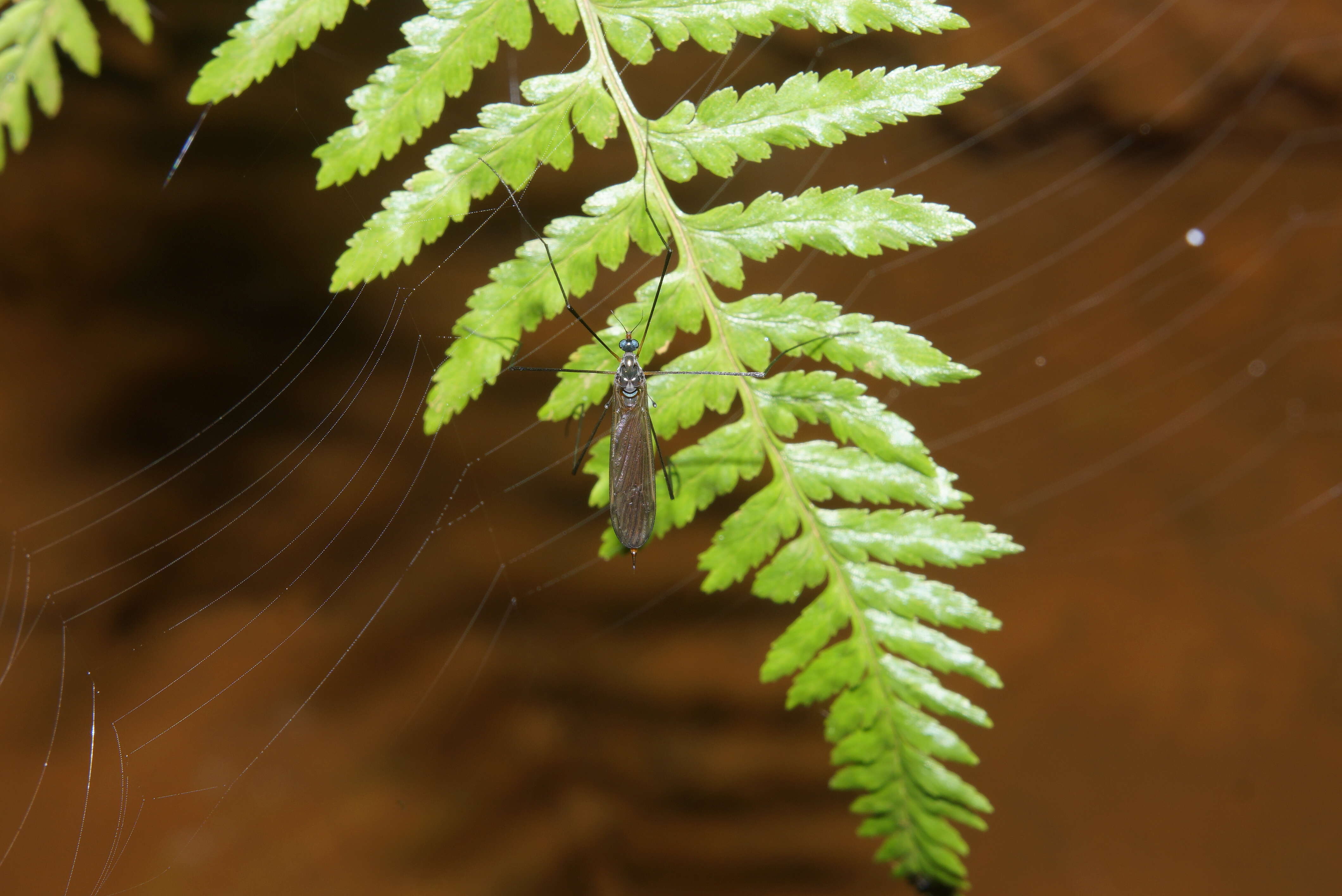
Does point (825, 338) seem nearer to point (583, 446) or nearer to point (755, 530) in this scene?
point (755, 530)

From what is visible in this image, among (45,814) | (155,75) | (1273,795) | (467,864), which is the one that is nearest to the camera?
(45,814)

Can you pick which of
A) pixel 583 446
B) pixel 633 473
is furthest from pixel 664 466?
pixel 583 446

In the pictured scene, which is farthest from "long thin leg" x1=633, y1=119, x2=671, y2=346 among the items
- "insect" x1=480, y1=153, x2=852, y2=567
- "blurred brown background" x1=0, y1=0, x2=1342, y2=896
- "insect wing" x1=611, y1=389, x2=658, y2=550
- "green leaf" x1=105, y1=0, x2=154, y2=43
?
"green leaf" x1=105, y1=0, x2=154, y2=43

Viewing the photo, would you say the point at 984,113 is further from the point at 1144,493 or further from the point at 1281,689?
the point at 1281,689

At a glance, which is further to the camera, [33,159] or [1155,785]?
[1155,785]

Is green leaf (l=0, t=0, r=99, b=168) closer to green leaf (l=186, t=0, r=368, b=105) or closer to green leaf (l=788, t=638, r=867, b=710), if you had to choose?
green leaf (l=186, t=0, r=368, b=105)

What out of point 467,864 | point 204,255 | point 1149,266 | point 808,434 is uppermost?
point 1149,266

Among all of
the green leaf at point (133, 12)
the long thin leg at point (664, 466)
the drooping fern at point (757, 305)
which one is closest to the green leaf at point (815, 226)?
the drooping fern at point (757, 305)

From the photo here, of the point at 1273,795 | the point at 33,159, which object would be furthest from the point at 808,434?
the point at 33,159
